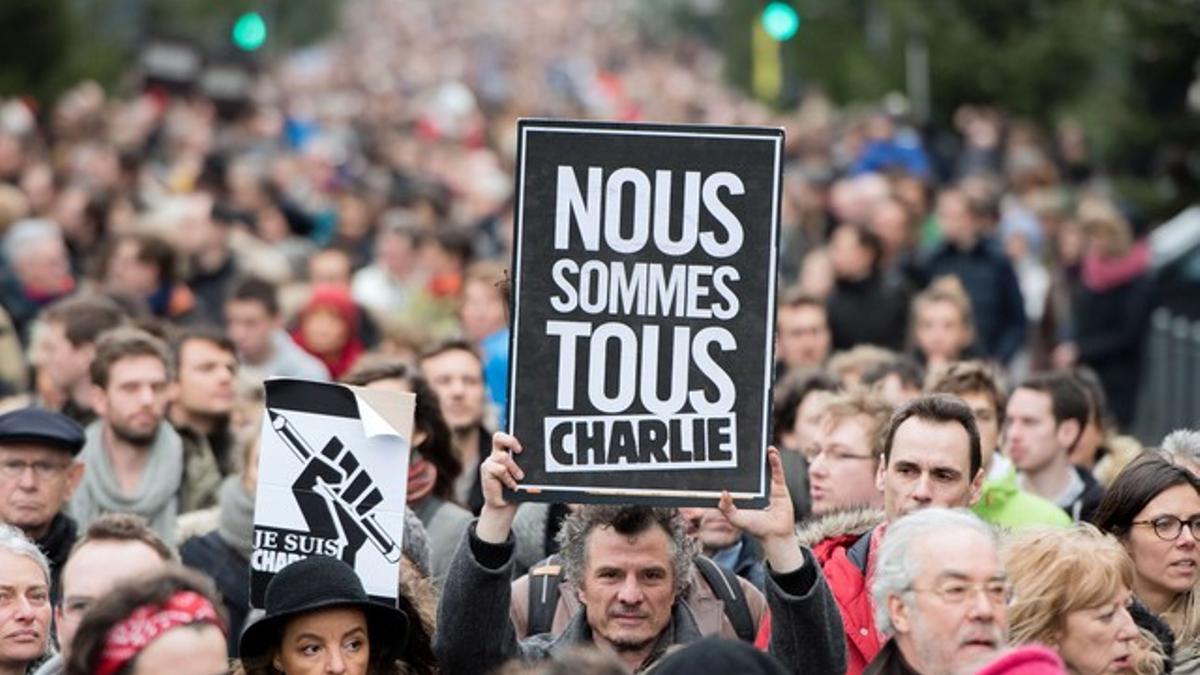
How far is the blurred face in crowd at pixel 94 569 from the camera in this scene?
838 cm

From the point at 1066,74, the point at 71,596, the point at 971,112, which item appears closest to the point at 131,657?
the point at 71,596

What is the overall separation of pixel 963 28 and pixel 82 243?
13.0 m

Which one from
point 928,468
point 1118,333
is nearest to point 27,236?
point 1118,333

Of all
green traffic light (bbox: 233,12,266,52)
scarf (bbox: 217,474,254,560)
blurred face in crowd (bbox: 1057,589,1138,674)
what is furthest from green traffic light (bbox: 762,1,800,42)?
blurred face in crowd (bbox: 1057,589,1138,674)

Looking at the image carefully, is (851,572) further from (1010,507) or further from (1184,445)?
(1010,507)

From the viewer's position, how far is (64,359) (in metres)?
13.4

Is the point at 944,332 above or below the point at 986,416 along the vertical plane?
above

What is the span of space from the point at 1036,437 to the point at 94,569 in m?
4.66

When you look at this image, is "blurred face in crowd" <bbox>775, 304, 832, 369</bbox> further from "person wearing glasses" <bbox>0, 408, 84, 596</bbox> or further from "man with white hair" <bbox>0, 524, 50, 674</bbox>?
"man with white hair" <bbox>0, 524, 50, 674</bbox>

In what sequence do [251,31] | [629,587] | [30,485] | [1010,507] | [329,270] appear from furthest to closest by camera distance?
[251,31] < [329,270] < [1010,507] < [30,485] < [629,587]

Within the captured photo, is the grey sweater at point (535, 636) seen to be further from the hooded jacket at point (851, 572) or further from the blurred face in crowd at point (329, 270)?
the blurred face in crowd at point (329, 270)

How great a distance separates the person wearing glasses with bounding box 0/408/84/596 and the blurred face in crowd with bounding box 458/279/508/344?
17.5 feet

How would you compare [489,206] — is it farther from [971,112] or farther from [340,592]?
[340,592]

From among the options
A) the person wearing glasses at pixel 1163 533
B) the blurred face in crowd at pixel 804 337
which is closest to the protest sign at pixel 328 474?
the person wearing glasses at pixel 1163 533
